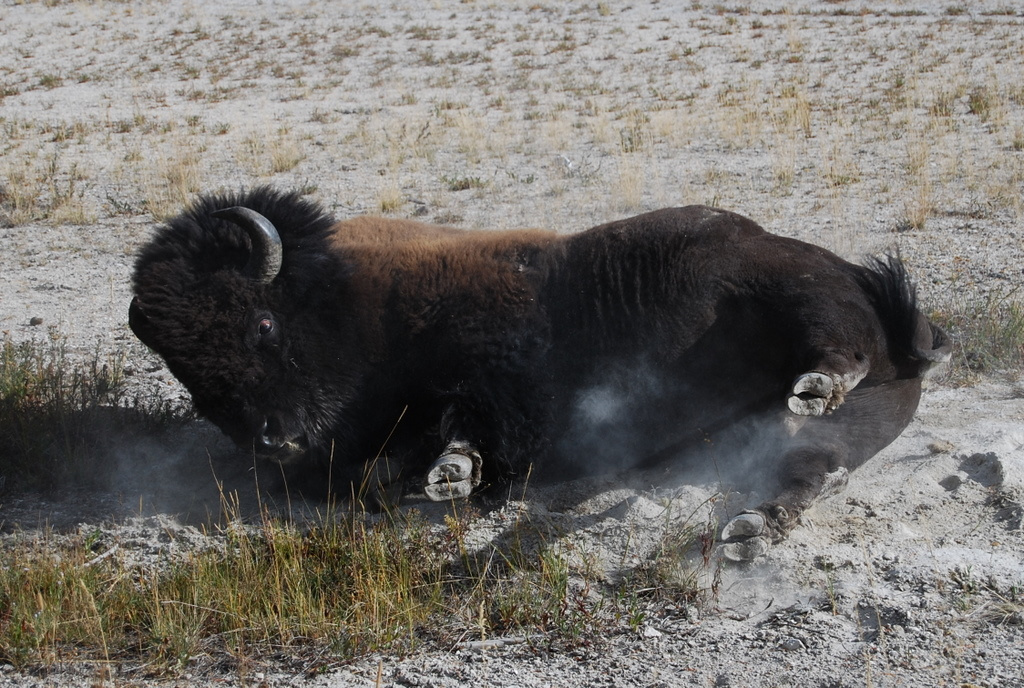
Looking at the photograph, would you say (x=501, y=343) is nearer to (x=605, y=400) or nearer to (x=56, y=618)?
(x=605, y=400)

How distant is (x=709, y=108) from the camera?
1442 cm

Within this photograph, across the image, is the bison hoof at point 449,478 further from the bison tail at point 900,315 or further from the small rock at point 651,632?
the bison tail at point 900,315

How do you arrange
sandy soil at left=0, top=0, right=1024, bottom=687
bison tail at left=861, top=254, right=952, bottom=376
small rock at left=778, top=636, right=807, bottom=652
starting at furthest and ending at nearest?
bison tail at left=861, top=254, right=952, bottom=376, sandy soil at left=0, top=0, right=1024, bottom=687, small rock at left=778, top=636, right=807, bottom=652

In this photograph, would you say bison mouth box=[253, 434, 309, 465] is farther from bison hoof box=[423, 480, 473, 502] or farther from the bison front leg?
the bison front leg

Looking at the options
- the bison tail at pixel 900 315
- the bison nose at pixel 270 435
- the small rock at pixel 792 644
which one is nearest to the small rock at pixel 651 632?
the small rock at pixel 792 644

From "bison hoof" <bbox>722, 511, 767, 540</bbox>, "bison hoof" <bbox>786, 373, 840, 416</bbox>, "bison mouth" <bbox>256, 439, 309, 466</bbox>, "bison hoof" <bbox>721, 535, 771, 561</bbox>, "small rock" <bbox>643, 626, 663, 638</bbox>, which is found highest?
"bison hoof" <bbox>786, 373, 840, 416</bbox>

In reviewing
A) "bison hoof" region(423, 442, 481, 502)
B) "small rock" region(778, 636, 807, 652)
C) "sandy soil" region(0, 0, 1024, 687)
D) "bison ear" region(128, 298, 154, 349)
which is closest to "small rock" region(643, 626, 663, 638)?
"sandy soil" region(0, 0, 1024, 687)

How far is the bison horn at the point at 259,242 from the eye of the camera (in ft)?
15.1

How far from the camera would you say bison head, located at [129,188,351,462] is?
456 cm

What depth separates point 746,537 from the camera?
12.8ft

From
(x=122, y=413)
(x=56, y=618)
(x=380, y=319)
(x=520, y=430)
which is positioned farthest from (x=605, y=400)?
(x=122, y=413)

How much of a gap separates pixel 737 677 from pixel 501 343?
6.17 ft

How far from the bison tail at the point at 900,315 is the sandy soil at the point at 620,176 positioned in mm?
618

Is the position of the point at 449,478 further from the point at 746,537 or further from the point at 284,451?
the point at 746,537
